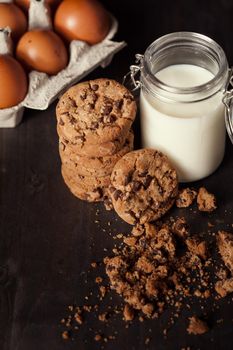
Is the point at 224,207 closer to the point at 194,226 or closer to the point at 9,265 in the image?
the point at 194,226

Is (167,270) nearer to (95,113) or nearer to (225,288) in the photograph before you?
(225,288)

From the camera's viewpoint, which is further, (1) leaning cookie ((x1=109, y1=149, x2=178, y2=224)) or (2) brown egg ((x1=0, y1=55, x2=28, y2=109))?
(2) brown egg ((x1=0, y1=55, x2=28, y2=109))

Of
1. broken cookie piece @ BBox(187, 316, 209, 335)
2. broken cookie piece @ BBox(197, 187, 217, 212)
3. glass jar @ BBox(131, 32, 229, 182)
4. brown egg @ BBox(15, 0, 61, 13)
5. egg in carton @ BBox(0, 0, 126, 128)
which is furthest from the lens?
brown egg @ BBox(15, 0, 61, 13)

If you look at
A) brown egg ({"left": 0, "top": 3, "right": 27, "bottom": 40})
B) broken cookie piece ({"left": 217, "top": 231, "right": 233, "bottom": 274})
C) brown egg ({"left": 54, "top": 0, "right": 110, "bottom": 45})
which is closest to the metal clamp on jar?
broken cookie piece ({"left": 217, "top": 231, "right": 233, "bottom": 274})

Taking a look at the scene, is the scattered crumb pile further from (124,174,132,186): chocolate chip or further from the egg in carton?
the egg in carton

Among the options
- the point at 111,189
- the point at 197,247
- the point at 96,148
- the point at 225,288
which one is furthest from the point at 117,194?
the point at 225,288

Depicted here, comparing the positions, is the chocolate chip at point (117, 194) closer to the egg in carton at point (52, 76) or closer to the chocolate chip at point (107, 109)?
the chocolate chip at point (107, 109)

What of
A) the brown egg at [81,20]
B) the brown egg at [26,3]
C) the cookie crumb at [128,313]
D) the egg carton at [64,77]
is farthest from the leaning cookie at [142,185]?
the brown egg at [26,3]
